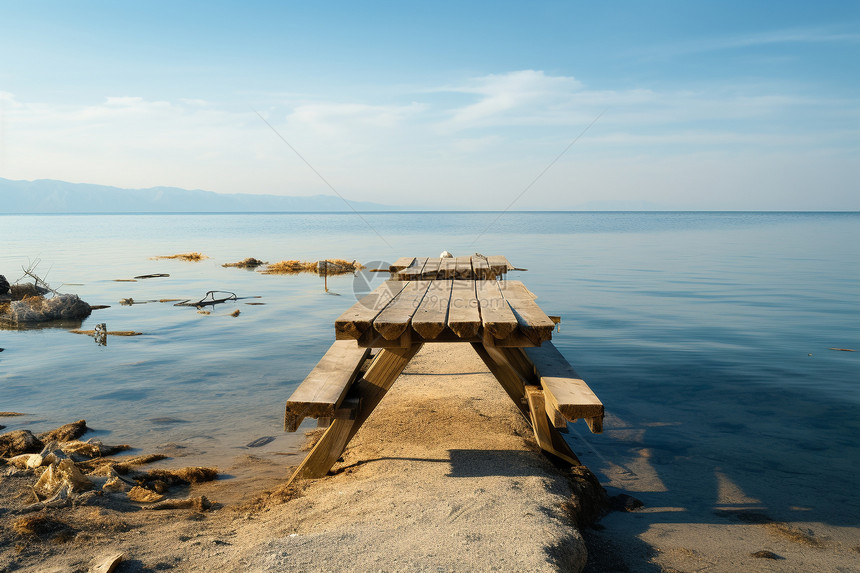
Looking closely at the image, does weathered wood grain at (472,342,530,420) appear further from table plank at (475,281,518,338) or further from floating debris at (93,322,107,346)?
floating debris at (93,322,107,346)

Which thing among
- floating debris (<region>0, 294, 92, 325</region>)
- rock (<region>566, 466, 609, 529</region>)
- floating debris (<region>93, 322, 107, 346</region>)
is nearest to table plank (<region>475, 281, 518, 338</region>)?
rock (<region>566, 466, 609, 529</region>)

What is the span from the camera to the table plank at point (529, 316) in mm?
3691

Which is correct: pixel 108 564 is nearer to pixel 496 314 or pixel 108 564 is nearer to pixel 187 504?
pixel 187 504

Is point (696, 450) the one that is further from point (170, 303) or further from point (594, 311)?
point (170, 303)

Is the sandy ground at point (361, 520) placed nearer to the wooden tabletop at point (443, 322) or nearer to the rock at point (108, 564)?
the rock at point (108, 564)

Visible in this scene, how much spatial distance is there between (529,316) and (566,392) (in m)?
0.59

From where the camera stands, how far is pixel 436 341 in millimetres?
3883

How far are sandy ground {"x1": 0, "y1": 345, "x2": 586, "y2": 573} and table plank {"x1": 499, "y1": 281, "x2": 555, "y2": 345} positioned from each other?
1.11 meters

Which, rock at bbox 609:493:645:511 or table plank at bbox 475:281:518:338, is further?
rock at bbox 609:493:645:511

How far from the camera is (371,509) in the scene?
364 centimetres

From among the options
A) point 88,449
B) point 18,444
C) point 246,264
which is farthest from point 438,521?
point 246,264

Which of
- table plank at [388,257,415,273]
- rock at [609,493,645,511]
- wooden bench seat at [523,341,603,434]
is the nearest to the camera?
wooden bench seat at [523,341,603,434]

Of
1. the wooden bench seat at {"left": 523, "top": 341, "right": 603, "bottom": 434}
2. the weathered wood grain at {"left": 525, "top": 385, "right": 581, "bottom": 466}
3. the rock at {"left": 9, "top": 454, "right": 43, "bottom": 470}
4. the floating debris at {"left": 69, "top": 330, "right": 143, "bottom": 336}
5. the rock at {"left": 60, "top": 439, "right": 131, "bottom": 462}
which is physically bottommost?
the floating debris at {"left": 69, "top": 330, "right": 143, "bottom": 336}

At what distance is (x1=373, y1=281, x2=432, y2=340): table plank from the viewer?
3684 mm
